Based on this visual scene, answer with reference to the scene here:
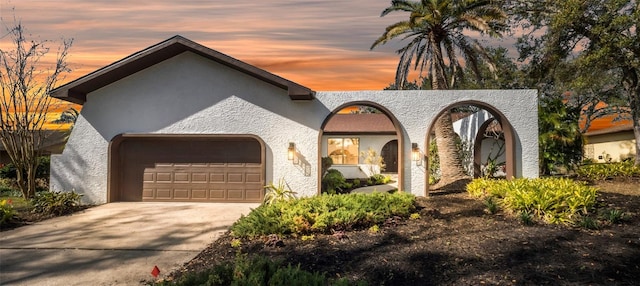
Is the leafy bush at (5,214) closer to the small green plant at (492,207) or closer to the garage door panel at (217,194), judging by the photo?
the garage door panel at (217,194)

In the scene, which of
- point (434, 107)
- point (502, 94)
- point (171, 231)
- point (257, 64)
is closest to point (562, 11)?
point (502, 94)

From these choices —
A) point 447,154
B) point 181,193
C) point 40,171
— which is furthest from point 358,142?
point 40,171

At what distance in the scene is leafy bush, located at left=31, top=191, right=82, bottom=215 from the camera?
1116cm

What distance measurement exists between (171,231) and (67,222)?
3.19 metres

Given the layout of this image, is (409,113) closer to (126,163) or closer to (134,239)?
(134,239)

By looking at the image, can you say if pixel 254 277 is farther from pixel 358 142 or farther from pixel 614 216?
pixel 358 142

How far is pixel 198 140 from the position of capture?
13430mm

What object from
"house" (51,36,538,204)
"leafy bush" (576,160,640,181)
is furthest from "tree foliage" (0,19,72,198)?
"leafy bush" (576,160,640,181)

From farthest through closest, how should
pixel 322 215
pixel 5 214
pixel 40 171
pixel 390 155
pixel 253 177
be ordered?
pixel 390 155
pixel 40 171
pixel 253 177
pixel 5 214
pixel 322 215

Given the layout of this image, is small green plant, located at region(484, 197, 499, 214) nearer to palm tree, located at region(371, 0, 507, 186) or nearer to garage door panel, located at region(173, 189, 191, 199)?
palm tree, located at region(371, 0, 507, 186)

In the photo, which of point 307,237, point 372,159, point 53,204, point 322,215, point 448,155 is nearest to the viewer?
point 307,237

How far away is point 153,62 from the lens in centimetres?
1286

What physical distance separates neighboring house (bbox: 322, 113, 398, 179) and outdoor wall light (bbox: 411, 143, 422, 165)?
9.36m

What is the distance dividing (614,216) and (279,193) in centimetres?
808
